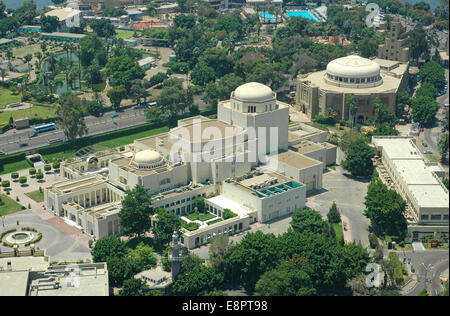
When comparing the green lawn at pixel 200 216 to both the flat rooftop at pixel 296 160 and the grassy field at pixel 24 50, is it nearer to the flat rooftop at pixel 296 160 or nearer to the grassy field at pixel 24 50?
the flat rooftop at pixel 296 160

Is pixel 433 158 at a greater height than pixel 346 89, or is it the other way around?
pixel 346 89

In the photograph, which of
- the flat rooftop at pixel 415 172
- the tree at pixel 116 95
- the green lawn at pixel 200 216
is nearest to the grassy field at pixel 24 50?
the tree at pixel 116 95

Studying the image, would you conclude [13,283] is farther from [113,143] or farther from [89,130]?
[89,130]

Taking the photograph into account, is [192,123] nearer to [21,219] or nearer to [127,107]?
[21,219]

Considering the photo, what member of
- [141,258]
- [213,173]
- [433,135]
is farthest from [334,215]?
[433,135]

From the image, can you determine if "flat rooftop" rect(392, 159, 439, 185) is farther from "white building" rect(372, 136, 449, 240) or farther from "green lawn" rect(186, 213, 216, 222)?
"green lawn" rect(186, 213, 216, 222)

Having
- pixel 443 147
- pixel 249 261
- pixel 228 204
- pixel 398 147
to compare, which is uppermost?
pixel 398 147
